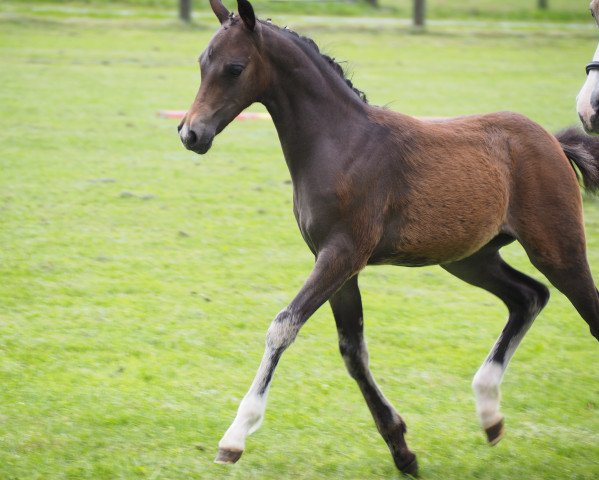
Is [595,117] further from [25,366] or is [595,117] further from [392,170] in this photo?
[25,366]

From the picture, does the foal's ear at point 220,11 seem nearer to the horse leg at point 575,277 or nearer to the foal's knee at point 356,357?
the foal's knee at point 356,357

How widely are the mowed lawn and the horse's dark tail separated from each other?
137 centimetres

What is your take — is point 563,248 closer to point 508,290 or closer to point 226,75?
point 508,290

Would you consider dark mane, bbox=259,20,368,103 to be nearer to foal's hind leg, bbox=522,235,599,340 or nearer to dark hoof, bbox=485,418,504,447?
foal's hind leg, bbox=522,235,599,340

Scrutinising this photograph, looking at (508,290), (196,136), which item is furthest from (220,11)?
(508,290)

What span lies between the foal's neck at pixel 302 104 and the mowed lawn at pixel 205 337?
202 millimetres

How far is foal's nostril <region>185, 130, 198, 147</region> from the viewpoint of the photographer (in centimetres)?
468

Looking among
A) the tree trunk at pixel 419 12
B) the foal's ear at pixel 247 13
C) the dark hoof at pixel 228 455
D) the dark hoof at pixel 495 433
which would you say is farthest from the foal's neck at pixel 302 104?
the tree trunk at pixel 419 12

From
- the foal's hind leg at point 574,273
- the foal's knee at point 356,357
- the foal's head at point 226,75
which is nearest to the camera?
the foal's head at point 226,75

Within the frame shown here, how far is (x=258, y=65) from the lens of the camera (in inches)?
193

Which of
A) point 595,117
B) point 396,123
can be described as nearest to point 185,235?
point 396,123

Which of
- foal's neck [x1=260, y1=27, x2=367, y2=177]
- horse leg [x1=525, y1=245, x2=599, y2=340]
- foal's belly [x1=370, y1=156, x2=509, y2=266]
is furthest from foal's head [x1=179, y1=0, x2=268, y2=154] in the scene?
horse leg [x1=525, y1=245, x2=599, y2=340]

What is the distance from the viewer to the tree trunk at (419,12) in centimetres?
3133

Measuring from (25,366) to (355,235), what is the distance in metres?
Result: 2.70
